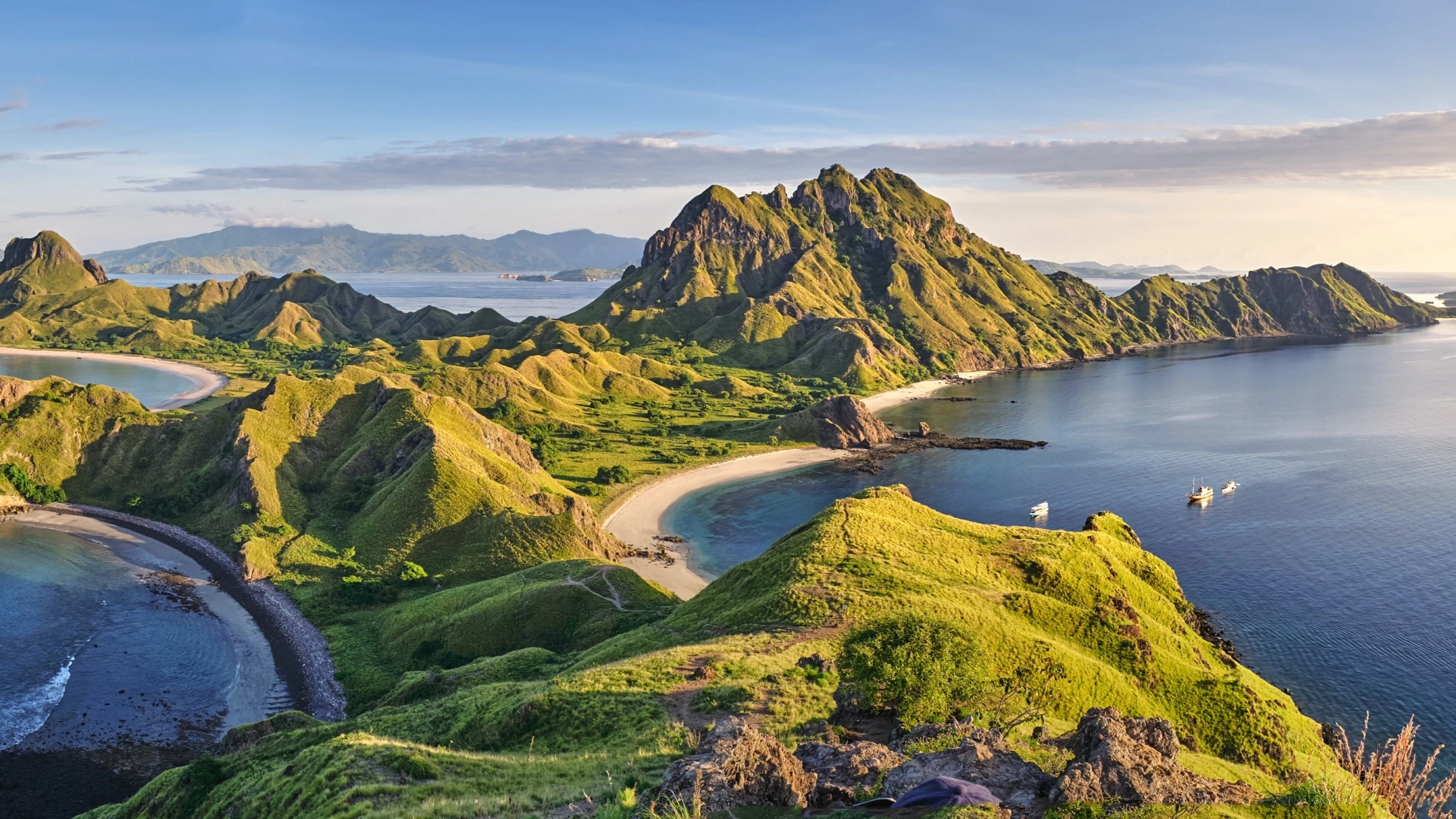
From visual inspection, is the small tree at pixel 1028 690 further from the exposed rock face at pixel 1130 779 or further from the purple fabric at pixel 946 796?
the purple fabric at pixel 946 796

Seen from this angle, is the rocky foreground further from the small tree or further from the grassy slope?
the small tree

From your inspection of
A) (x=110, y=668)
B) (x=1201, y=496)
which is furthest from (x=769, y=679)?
(x=1201, y=496)

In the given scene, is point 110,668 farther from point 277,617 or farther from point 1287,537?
point 1287,537

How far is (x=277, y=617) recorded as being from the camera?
4190 inches

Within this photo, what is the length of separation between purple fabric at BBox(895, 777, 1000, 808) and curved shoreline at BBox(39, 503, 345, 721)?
74.2 meters

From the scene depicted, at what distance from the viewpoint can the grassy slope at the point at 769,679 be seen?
40125mm

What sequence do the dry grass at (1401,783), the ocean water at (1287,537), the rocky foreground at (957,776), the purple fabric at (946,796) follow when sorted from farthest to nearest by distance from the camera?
1. the ocean water at (1287,537)
2. the dry grass at (1401,783)
3. the rocky foreground at (957,776)
4. the purple fabric at (946,796)

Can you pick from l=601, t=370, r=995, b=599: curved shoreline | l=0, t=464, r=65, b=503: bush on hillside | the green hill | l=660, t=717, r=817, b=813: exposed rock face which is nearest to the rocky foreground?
l=660, t=717, r=817, b=813: exposed rock face

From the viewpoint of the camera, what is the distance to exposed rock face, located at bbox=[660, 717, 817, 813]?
29.1 meters

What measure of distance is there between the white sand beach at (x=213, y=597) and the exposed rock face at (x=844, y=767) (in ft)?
229

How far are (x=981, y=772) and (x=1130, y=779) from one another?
4976 mm

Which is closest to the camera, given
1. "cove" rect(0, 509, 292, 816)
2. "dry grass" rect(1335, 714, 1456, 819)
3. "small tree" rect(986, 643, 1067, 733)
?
"dry grass" rect(1335, 714, 1456, 819)

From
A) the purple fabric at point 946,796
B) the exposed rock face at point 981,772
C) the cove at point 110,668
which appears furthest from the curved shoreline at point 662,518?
the purple fabric at point 946,796

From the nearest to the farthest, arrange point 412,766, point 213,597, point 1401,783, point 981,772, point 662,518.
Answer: point 981,772 < point 412,766 < point 1401,783 < point 213,597 < point 662,518
